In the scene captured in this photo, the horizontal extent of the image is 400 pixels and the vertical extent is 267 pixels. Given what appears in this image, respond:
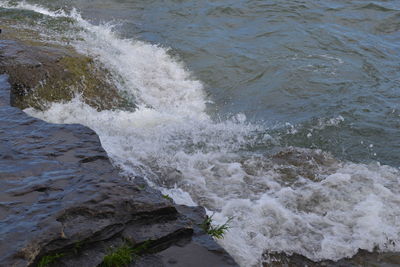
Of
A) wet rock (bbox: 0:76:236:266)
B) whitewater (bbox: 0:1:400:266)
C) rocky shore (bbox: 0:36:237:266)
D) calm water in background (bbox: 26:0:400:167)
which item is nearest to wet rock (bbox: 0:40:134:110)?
whitewater (bbox: 0:1:400:266)

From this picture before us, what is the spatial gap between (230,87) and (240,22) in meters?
4.48

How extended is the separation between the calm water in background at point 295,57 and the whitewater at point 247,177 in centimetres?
75

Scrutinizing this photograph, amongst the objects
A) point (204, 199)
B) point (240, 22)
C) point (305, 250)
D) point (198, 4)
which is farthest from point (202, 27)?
point (305, 250)

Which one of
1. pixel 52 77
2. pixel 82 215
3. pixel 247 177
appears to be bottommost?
pixel 247 177

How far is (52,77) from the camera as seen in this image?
8.34 m

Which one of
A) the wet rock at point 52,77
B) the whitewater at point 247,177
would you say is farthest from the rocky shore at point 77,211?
the wet rock at point 52,77

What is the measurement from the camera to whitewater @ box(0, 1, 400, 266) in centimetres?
543

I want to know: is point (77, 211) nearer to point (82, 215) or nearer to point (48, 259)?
point (82, 215)

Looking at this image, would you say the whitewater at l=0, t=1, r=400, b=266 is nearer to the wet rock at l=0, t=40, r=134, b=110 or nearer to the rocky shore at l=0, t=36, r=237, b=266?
the wet rock at l=0, t=40, r=134, b=110

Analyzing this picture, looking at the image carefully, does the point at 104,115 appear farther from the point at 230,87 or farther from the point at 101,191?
the point at 101,191

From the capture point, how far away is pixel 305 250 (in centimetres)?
525

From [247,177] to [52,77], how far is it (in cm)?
426

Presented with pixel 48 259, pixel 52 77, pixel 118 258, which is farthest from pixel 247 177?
pixel 52 77

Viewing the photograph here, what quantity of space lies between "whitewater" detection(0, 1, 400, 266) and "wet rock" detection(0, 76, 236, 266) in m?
0.70
